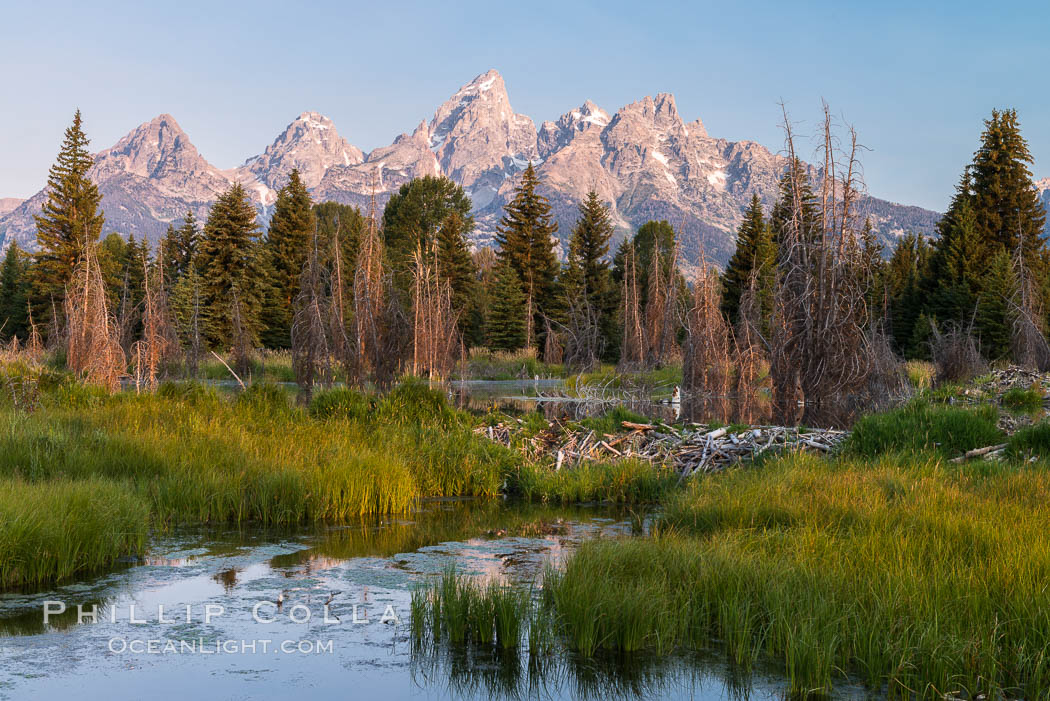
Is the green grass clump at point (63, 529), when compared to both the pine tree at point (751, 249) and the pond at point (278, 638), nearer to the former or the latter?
the pond at point (278, 638)

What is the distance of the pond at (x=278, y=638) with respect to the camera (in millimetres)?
4137

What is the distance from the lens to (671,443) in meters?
12.0

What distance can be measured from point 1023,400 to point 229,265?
40.7 m

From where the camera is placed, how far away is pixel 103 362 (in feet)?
55.5

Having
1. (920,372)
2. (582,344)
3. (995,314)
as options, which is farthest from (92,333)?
(995,314)

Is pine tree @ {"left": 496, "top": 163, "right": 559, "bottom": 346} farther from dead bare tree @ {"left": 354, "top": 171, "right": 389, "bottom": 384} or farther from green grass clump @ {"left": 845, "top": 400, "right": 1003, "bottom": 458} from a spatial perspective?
green grass clump @ {"left": 845, "top": 400, "right": 1003, "bottom": 458}

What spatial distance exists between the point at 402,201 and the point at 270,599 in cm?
6367

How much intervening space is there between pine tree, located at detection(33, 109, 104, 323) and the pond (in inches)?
1796

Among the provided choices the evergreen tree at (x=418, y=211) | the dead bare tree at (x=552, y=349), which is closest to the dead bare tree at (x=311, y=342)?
the dead bare tree at (x=552, y=349)

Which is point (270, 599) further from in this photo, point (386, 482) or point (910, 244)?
point (910, 244)

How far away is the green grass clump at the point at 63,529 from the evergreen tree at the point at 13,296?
51268 millimetres

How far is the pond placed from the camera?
4137 mm

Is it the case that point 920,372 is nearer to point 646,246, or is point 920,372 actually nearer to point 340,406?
point 340,406

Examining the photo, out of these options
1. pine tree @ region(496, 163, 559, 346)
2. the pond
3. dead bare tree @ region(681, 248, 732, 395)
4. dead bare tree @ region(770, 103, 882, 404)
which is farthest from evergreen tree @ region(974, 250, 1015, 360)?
the pond
